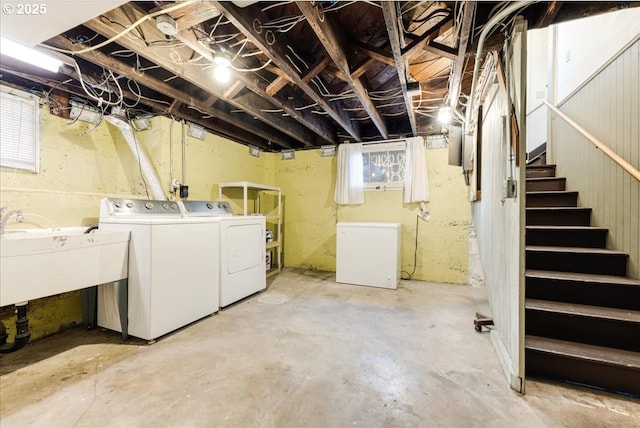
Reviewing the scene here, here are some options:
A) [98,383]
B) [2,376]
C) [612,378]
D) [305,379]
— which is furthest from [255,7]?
[612,378]

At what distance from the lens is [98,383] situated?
1.57 metres

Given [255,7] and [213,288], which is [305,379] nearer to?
[213,288]

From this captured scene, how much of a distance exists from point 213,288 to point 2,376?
4.56 ft

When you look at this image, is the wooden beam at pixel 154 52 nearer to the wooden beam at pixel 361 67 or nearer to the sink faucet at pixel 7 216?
the wooden beam at pixel 361 67

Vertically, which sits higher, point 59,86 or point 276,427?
point 59,86

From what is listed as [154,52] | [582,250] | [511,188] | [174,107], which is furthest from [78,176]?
[582,250]

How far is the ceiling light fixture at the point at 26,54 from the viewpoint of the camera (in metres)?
1.60

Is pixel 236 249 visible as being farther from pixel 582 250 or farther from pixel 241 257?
pixel 582 250

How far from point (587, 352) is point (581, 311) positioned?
253 mm

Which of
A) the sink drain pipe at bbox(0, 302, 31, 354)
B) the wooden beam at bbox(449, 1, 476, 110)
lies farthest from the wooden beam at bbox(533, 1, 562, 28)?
the sink drain pipe at bbox(0, 302, 31, 354)

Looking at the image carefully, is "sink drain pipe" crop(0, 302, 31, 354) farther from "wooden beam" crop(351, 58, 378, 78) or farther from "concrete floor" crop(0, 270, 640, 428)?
"wooden beam" crop(351, 58, 378, 78)

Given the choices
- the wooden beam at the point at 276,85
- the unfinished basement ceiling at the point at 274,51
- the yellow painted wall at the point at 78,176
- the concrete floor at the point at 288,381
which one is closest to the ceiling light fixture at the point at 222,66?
the unfinished basement ceiling at the point at 274,51

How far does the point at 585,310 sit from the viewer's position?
168cm

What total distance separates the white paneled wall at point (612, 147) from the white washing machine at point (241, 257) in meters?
3.42
